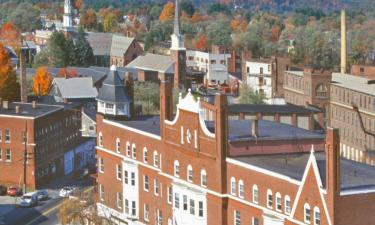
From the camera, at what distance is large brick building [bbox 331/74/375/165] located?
9538cm

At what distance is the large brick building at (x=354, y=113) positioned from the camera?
95375 millimetres

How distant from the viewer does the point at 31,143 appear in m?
82.4

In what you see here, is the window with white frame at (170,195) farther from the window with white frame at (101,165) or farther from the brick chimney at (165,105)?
the window with white frame at (101,165)

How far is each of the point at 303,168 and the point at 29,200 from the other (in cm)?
2767

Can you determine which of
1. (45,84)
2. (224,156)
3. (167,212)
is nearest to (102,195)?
(167,212)

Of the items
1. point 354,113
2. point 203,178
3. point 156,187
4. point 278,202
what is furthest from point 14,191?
point 278,202

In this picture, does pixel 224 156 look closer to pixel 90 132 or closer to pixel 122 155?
pixel 122 155

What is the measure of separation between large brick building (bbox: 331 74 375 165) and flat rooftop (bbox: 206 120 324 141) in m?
28.4

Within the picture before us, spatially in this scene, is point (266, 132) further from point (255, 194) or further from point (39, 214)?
point (39, 214)

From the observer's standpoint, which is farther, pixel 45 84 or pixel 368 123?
pixel 45 84

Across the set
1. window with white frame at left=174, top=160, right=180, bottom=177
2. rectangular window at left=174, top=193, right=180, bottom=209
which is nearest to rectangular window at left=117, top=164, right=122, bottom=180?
window with white frame at left=174, top=160, right=180, bottom=177

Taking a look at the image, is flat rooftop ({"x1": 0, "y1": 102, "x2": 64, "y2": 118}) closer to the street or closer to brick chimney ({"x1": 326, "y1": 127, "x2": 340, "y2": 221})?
the street

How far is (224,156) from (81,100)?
58.5 m

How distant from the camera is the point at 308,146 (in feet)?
193
